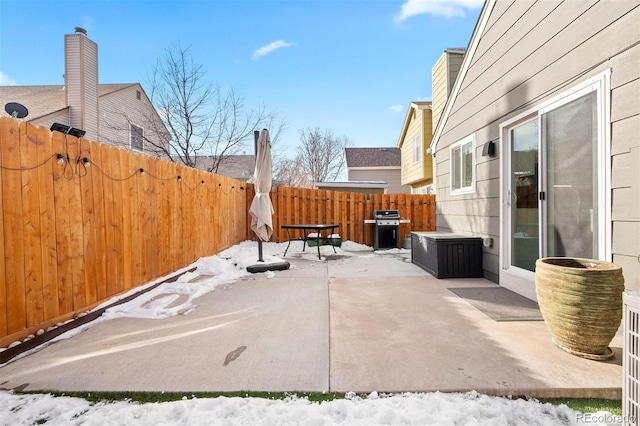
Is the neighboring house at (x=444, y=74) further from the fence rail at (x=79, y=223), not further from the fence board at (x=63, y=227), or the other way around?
the fence board at (x=63, y=227)

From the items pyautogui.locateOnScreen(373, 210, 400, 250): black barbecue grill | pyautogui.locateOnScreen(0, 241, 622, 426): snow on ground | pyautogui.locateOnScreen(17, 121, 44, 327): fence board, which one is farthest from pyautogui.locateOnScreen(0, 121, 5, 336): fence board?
pyautogui.locateOnScreen(373, 210, 400, 250): black barbecue grill

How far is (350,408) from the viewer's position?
161cm

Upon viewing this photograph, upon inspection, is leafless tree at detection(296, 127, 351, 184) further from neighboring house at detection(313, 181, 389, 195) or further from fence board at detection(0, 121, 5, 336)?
fence board at detection(0, 121, 5, 336)

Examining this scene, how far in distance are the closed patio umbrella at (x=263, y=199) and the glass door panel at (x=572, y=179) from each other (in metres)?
3.69

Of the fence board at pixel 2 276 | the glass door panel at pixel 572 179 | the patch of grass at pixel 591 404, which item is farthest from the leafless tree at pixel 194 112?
the patch of grass at pixel 591 404

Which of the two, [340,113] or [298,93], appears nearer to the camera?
[298,93]

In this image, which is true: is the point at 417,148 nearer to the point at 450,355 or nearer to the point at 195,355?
the point at 450,355

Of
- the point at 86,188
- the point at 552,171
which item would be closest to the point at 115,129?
the point at 86,188

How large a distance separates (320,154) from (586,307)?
69.9ft

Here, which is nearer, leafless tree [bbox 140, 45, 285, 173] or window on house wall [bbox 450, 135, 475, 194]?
window on house wall [bbox 450, 135, 475, 194]

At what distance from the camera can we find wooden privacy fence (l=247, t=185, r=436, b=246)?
28.1ft

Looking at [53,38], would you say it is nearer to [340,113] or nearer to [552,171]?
[552,171]

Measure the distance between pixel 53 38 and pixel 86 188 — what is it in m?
10.3

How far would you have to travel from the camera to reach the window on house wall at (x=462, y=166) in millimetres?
5023
